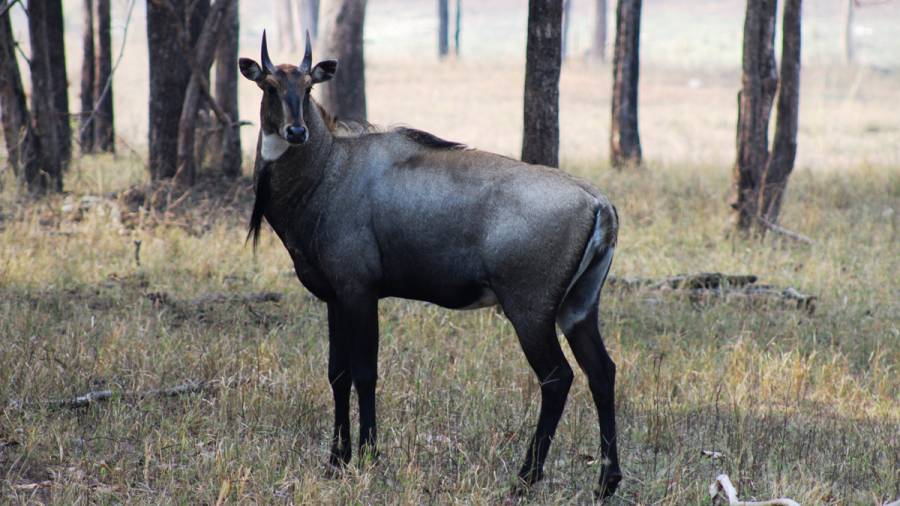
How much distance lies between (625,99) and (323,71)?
11.7 metres

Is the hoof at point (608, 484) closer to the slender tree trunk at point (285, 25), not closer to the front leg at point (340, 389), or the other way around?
the front leg at point (340, 389)

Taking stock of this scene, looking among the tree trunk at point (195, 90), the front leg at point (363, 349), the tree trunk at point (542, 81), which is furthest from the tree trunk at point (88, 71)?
the front leg at point (363, 349)

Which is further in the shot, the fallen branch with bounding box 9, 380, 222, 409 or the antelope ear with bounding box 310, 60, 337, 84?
the fallen branch with bounding box 9, 380, 222, 409

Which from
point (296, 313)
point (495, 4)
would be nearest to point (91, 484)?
point (296, 313)

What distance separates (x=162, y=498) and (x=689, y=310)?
16.6 ft

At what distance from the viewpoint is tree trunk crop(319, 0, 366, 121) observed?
15484mm

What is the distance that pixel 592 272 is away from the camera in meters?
5.20

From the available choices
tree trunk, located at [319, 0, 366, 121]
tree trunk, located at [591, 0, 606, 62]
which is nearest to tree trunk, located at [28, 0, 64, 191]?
tree trunk, located at [319, 0, 366, 121]

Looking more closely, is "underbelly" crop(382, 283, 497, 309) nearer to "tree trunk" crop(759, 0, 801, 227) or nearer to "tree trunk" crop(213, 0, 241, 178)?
"tree trunk" crop(759, 0, 801, 227)

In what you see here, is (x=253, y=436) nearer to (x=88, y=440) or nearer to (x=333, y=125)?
(x=88, y=440)

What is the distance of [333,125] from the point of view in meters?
5.72

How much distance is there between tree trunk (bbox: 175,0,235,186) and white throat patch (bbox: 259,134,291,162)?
6.09 metres

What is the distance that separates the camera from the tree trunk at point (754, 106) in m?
11.6

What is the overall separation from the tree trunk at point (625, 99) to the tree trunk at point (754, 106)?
434cm
